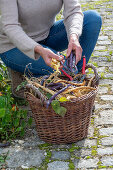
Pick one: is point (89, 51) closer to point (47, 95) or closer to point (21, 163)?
point (47, 95)

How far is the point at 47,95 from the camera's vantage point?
2469 millimetres

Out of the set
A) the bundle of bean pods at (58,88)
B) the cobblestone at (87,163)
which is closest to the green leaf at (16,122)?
the bundle of bean pods at (58,88)

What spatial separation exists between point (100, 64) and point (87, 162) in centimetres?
189

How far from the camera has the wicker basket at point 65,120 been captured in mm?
2469

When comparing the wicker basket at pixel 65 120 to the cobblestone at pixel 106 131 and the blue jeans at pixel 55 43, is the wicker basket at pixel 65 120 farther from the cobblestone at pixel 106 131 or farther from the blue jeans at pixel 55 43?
the blue jeans at pixel 55 43

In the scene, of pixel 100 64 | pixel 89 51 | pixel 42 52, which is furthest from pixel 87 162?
pixel 100 64

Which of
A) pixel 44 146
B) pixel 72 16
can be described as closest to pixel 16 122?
pixel 44 146

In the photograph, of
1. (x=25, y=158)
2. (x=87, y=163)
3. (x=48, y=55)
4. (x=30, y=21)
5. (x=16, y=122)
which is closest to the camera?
(x=87, y=163)

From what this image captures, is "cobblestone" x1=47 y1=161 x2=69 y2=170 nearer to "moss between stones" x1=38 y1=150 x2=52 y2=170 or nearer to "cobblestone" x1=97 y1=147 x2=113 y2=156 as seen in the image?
"moss between stones" x1=38 y1=150 x2=52 y2=170

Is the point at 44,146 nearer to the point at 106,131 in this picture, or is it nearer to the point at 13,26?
the point at 106,131

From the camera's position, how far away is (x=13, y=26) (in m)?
2.85

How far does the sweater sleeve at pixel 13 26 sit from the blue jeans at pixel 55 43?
0.24 meters

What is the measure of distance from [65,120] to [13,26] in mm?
962

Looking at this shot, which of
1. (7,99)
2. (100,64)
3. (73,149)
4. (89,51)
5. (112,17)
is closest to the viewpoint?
(73,149)
